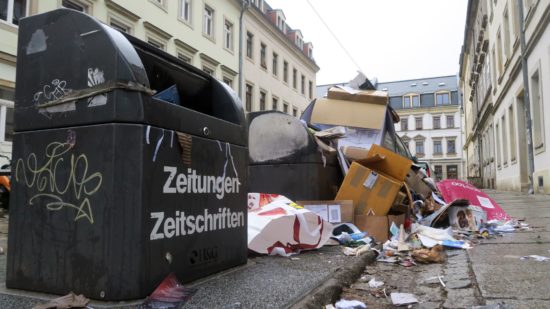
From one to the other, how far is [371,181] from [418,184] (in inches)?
68.3

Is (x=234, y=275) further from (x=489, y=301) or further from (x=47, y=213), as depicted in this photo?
(x=489, y=301)

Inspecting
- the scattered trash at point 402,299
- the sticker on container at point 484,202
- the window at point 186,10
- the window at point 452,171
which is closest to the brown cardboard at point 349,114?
the sticker on container at point 484,202

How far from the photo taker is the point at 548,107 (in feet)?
33.1

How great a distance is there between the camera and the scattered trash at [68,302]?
1.63 metres

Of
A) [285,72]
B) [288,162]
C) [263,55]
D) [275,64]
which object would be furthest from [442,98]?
[288,162]

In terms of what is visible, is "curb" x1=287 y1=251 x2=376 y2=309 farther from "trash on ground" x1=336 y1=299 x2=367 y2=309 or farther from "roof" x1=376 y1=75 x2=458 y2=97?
"roof" x1=376 y1=75 x2=458 y2=97

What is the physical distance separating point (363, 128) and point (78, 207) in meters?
4.25

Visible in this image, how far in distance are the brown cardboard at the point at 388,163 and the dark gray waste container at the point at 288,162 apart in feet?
1.46

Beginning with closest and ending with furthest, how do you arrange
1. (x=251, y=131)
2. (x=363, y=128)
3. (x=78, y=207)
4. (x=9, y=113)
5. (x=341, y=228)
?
1. (x=78, y=207)
2. (x=341, y=228)
3. (x=251, y=131)
4. (x=363, y=128)
5. (x=9, y=113)

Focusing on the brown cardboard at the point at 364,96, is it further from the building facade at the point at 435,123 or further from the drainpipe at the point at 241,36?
the building facade at the point at 435,123

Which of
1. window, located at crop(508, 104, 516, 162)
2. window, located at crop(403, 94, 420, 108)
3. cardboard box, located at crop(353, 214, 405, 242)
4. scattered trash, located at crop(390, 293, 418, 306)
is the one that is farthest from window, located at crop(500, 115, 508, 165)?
window, located at crop(403, 94, 420, 108)

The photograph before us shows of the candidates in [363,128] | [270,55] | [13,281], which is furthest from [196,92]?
[270,55]

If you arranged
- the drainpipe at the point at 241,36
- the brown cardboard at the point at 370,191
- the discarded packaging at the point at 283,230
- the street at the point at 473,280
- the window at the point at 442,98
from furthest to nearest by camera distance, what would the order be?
the window at the point at 442,98, the drainpipe at the point at 241,36, the brown cardboard at the point at 370,191, the discarded packaging at the point at 283,230, the street at the point at 473,280

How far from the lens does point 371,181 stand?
4.14 metres
